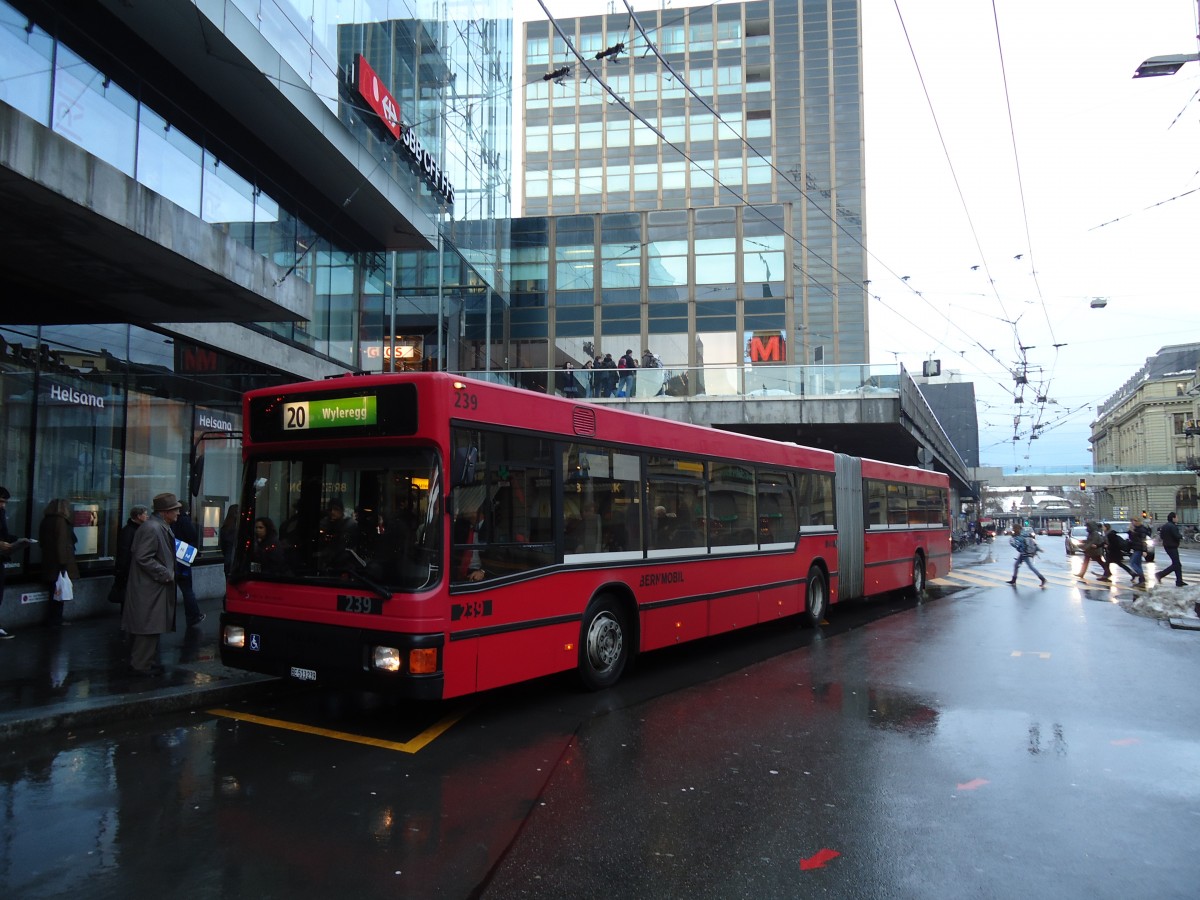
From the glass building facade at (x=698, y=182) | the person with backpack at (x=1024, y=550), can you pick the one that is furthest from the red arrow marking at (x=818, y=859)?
the glass building facade at (x=698, y=182)

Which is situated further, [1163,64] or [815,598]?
[815,598]

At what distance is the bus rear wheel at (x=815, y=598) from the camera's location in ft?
41.4

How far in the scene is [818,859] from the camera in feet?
13.5

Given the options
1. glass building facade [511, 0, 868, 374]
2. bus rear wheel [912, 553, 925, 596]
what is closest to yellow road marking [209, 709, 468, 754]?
bus rear wheel [912, 553, 925, 596]

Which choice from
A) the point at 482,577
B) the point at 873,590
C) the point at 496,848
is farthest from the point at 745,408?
the point at 496,848

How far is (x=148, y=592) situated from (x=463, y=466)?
3.96 metres

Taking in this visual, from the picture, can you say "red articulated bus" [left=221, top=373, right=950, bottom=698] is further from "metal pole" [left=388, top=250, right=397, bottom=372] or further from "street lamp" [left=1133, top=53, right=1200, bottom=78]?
"metal pole" [left=388, top=250, right=397, bottom=372]

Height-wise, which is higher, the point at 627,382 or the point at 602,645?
the point at 627,382

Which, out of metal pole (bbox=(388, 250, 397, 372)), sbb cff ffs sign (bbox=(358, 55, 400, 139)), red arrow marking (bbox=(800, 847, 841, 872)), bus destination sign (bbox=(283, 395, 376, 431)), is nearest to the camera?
red arrow marking (bbox=(800, 847, 841, 872))

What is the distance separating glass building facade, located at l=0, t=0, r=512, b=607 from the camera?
35.1 ft

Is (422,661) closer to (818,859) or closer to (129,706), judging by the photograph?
(129,706)

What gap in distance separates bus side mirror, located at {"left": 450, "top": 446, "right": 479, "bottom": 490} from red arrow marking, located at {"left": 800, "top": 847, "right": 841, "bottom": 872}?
3.30 m

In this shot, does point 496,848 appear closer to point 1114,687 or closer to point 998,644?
A: point 1114,687

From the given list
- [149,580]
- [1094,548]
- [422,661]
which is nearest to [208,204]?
[149,580]
